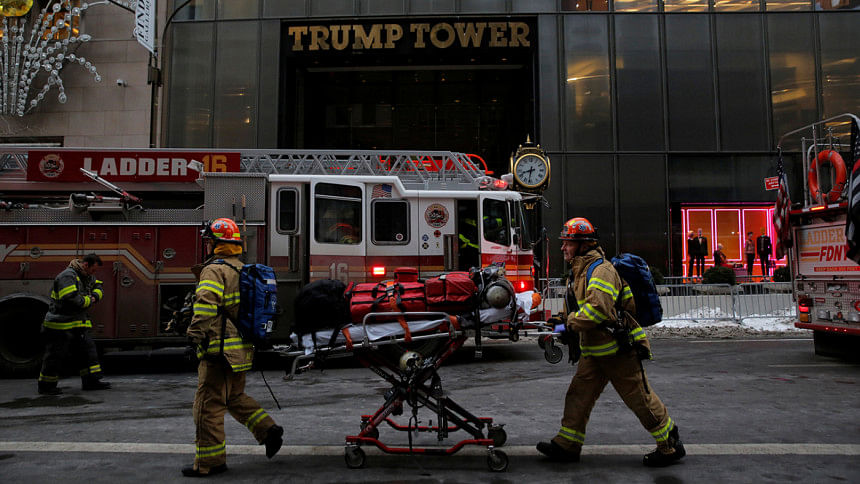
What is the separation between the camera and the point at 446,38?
19375 mm

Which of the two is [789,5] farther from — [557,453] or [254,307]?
[254,307]

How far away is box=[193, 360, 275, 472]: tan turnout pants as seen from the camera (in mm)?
4172

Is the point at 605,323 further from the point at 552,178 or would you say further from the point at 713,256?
the point at 713,256

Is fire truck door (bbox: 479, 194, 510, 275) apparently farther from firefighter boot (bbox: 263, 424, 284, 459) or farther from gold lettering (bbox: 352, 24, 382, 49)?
gold lettering (bbox: 352, 24, 382, 49)

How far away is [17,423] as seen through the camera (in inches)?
232

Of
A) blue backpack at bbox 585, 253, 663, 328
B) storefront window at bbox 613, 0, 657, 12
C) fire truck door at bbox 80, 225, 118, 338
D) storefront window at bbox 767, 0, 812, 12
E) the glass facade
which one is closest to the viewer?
blue backpack at bbox 585, 253, 663, 328

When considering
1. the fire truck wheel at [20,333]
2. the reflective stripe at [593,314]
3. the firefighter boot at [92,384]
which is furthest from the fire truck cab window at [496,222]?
the fire truck wheel at [20,333]

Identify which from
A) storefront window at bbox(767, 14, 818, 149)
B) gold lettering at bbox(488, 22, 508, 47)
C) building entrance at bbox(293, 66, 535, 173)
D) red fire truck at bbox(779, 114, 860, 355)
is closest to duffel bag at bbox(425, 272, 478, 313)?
red fire truck at bbox(779, 114, 860, 355)

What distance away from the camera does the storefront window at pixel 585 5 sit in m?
19.2

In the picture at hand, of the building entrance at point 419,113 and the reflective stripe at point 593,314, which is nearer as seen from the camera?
the reflective stripe at point 593,314

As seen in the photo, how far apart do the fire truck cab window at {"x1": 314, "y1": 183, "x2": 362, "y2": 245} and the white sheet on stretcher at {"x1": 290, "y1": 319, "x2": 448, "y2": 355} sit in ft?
15.6

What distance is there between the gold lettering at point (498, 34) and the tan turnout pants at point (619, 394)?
1657 cm

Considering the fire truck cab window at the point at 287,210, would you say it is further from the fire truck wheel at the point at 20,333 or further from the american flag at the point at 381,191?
the fire truck wheel at the point at 20,333

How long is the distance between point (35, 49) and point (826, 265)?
21.6 m
